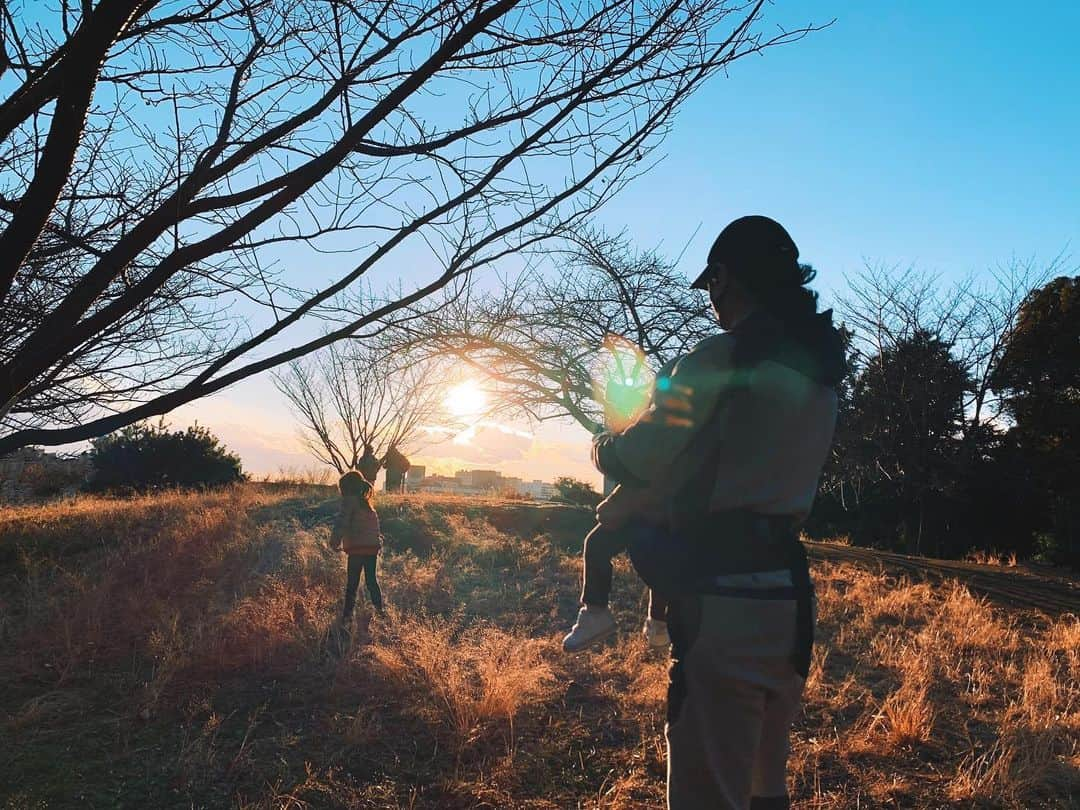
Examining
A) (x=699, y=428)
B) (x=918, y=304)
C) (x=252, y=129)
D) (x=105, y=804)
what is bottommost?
(x=105, y=804)

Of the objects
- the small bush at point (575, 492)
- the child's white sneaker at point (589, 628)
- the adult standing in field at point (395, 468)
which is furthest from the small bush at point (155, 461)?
the child's white sneaker at point (589, 628)

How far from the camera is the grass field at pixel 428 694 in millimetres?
3848

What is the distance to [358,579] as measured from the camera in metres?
7.75

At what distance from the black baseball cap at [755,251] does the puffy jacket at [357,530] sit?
6.62 meters

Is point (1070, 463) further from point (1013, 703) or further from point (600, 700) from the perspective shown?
point (600, 700)

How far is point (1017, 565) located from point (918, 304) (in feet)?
22.2

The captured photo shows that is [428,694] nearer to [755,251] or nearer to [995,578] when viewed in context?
[755,251]

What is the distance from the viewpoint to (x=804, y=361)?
1.77 m

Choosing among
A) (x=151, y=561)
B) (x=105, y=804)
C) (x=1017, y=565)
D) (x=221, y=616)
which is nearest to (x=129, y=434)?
(x=151, y=561)

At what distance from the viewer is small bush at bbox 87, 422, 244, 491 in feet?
75.2

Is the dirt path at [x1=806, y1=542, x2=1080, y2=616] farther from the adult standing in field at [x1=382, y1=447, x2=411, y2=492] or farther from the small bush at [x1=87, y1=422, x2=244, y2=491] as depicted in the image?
the small bush at [x1=87, y1=422, x2=244, y2=491]

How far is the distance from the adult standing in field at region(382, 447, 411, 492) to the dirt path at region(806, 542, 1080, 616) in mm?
13781

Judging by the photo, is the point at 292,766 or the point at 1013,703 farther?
the point at 1013,703

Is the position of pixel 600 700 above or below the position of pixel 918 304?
below
